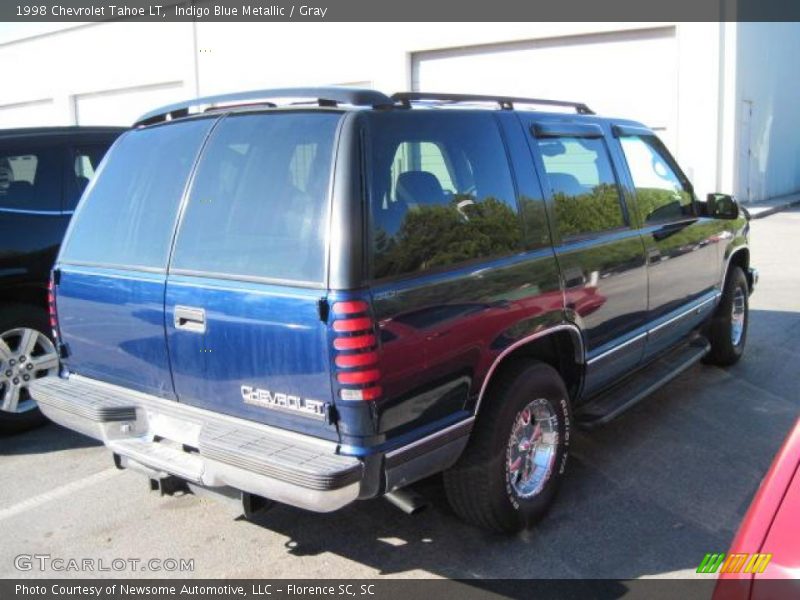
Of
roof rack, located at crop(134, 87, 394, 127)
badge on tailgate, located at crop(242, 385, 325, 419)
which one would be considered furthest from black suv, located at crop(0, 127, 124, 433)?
badge on tailgate, located at crop(242, 385, 325, 419)

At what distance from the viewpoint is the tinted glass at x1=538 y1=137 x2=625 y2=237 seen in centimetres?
391

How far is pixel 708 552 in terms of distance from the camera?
3447 mm

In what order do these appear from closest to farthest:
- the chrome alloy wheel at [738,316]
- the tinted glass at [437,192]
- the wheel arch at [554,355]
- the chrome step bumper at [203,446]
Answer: the chrome step bumper at [203,446], the tinted glass at [437,192], the wheel arch at [554,355], the chrome alloy wheel at [738,316]

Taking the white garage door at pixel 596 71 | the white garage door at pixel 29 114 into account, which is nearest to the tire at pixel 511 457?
the white garage door at pixel 596 71

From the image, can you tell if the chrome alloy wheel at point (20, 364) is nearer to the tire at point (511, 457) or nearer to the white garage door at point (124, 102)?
the tire at point (511, 457)

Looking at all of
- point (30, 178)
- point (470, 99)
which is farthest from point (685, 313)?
point (30, 178)

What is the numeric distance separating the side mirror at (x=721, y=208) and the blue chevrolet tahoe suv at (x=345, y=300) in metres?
1.58

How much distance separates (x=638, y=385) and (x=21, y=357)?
13.3 feet

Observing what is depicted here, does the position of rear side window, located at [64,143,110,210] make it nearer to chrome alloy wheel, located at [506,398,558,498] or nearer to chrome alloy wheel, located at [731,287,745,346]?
chrome alloy wheel, located at [506,398,558,498]

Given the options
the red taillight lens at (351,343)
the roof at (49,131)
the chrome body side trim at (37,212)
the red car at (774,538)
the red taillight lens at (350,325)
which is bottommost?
the red car at (774,538)

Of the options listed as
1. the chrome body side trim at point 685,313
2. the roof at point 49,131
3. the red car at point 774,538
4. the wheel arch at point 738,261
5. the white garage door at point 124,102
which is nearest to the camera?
the red car at point 774,538

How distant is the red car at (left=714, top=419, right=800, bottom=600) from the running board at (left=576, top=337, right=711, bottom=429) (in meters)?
2.21

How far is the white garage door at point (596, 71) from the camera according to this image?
16.0 metres

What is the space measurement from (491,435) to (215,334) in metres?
1.26
